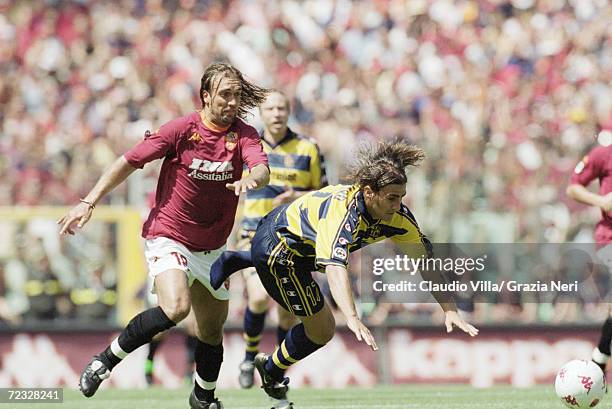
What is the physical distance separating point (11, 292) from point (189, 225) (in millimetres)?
6586

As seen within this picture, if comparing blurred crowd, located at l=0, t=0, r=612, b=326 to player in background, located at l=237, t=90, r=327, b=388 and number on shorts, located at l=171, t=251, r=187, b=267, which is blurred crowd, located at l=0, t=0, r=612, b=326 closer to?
player in background, located at l=237, t=90, r=327, b=388

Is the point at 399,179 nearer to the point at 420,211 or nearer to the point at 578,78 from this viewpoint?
the point at 420,211

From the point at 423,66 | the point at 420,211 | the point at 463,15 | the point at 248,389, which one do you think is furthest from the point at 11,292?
the point at 463,15

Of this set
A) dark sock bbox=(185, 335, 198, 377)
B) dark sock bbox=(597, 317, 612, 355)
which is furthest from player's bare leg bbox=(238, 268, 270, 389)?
dark sock bbox=(597, 317, 612, 355)

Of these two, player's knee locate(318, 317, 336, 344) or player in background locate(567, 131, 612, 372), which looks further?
player in background locate(567, 131, 612, 372)

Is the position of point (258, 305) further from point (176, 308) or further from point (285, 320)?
point (176, 308)

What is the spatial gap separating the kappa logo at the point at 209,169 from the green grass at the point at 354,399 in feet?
8.24

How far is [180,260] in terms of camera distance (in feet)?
27.7

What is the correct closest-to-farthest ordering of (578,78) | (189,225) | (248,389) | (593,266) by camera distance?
(189,225) → (248,389) → (593,266) → (578,78)

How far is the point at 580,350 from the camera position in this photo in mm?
14797

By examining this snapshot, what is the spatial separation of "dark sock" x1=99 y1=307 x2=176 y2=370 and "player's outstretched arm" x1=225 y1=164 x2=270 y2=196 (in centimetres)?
106

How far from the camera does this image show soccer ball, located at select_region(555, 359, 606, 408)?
8.61m

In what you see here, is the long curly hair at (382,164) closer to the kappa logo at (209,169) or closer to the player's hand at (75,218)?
the kappa logo at (209,169)

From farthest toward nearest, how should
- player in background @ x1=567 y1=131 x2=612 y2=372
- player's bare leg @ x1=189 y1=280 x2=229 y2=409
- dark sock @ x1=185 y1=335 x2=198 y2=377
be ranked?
1. dark sock @ x1=185 y1=335 x2=198 y2=377
2. player in background @ x1=567 y1=131 x2=612 y2=372
3. player's bare leg @ x1=189 y1=280 x2=229 y2=409
